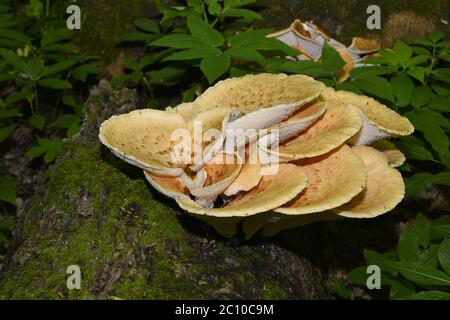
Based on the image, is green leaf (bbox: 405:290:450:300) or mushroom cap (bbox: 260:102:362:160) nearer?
green leaf (bbox: 405:290:450:300)

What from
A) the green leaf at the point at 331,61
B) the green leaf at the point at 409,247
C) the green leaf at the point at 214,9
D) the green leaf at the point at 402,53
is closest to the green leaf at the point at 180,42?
the green leaf at the point at 214,9

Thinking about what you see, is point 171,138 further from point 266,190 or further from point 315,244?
point 315,244

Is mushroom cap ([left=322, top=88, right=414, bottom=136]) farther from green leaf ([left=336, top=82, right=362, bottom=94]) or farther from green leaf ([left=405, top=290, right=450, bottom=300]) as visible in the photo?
green leaf ([left=405, top=290, right=450, bottom=300])

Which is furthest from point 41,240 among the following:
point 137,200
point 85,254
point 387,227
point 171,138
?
point 387,227

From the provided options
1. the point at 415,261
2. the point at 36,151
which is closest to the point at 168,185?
the point at 415,261

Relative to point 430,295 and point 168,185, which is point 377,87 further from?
point 168,185

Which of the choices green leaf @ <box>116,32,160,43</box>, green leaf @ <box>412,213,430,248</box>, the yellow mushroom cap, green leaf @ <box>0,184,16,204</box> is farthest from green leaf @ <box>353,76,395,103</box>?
green leaf @ <box>0,184,16,204</box>
